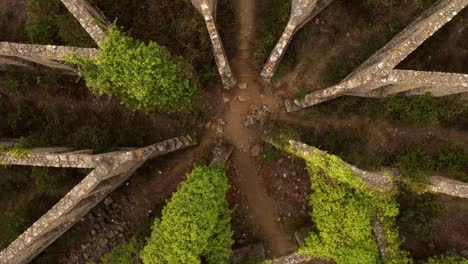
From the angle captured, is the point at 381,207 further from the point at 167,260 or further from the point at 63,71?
the point at 63,71

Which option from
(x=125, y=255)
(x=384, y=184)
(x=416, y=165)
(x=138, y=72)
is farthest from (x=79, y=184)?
(x=416, y=165)

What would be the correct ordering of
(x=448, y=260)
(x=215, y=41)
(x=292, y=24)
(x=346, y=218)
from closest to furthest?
(x=292, y=24) → (x=215, y=41) → (x=346, y=218) → (x=448, y=260)

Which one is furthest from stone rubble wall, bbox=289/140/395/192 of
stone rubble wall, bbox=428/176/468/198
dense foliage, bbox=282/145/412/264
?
stone rubble wall, bbox=428/176/468/198

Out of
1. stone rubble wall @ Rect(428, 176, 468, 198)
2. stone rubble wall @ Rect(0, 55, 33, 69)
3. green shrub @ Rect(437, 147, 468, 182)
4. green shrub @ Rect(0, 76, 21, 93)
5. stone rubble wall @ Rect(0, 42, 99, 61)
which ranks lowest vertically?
stone rubble wall @ Rect(428, 176, 468, 198)

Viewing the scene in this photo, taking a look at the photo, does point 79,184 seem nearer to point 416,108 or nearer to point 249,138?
point 249,138

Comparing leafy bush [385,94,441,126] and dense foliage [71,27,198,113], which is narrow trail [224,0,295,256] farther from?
leafy bush [385,94,441,126]

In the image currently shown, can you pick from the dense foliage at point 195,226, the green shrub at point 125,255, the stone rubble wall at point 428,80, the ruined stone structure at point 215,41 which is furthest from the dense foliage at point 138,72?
the stone rubble wall at point 428,80
